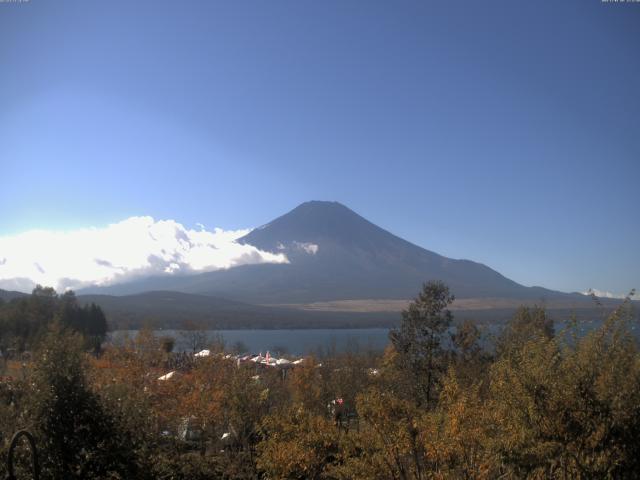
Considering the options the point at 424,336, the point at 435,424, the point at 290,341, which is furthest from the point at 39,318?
the point at 290,341

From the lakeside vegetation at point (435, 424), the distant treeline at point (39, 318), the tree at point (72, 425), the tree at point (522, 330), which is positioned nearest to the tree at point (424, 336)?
the tree at point (522, 330)

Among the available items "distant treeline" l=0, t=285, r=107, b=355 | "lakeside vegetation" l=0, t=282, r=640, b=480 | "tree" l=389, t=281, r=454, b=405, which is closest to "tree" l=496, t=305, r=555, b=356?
"lakeside vegetation" l=0, t=282, r=640, b=480

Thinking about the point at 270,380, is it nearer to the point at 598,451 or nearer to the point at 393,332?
the point at 393,332

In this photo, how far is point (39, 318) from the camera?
48.2m

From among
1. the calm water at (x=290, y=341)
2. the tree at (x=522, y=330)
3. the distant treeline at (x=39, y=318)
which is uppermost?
the tree at (x=522, y=330)

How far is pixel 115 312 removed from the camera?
387 ft

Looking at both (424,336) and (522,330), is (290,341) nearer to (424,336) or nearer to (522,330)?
Result: (424,336)

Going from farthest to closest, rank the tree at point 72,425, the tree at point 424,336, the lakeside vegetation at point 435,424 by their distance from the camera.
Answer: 1. the tree at point 424,336
2. the tree at point 72,425
3. the lakeside vegetation at point 435,424

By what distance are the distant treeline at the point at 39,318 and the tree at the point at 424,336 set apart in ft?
98.3

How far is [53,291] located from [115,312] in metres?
63.0

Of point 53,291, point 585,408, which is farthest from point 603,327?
point 53,291

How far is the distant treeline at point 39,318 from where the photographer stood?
45594mm

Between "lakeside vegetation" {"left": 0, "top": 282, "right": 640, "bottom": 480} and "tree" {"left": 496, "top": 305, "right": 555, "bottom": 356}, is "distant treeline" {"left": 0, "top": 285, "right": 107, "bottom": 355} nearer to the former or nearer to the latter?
"tree" {"left": 496, "top": 305, "right": 555, "bottom": 356}

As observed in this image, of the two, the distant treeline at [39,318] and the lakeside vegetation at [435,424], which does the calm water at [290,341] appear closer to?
the distant treeline at [39,318]
